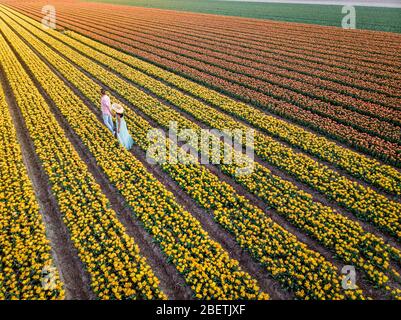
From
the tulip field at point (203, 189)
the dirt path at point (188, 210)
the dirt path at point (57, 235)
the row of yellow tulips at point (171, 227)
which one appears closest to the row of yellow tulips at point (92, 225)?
the tulip field at point (203, 189)

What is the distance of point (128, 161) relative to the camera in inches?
413

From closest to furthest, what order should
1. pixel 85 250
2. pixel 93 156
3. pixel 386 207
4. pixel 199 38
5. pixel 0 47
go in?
1. pixel 85 250
2. pixel 386 207
3. pixel 93 156
4. pixel 0 47
5. pixel 199 38

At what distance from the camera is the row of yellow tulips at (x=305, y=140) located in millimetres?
9758

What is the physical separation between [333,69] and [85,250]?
2110 cm

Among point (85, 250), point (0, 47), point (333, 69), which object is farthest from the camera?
point (0, 47)

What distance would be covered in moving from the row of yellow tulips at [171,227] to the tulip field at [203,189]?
0.04 m

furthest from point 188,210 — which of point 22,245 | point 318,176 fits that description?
point 318,176

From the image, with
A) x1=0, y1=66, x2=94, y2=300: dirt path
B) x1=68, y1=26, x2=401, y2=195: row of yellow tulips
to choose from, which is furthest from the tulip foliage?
x1=0, y1=66, x2=94, y2=300: dirt path

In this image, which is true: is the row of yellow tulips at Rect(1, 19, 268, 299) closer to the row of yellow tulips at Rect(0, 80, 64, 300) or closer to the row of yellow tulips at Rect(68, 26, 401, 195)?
the row of yellow tulips at Rect(0, 80, 64, 300)

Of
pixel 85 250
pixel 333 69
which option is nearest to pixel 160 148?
pixel 85 250

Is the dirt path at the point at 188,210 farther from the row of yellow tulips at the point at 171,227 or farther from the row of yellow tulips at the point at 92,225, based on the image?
the row of yellow tulips at the point at 92,225

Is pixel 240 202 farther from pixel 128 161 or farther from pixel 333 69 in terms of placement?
pixel 333 69

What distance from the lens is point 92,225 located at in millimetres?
7781

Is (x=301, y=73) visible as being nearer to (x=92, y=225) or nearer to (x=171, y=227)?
(x=171, y=227)
